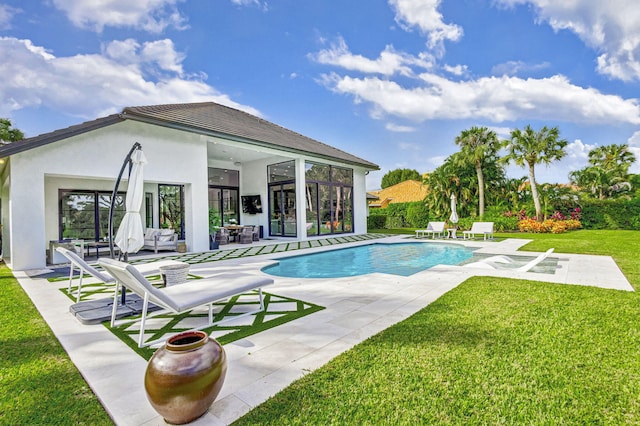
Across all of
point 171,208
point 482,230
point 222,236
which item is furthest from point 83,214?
point 482,230

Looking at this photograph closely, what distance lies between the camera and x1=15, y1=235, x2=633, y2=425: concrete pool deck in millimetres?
2389

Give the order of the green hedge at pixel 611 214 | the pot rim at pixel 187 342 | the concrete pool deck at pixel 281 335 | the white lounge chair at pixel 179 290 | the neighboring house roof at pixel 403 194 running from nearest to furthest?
the pot rim at pixel 187 342
the concrete pool deck at pixel 281 335
the white lounge chair at pixel 179 290
the green hedge at pixel 611 214
the neighboring house roof at pixel 403 194

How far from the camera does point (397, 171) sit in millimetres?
61031

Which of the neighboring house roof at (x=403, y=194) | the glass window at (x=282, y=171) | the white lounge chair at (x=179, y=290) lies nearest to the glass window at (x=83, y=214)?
the glass window at (x=282, y=171)

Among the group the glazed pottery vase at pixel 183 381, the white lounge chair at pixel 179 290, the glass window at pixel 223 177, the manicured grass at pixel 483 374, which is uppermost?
the glass window at pixel 223 177

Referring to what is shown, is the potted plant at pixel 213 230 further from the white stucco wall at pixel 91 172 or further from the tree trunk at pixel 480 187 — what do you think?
the tree trunk at pixel 480 187

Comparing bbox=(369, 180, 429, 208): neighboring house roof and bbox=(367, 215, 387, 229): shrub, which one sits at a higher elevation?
bbox=(369, 180, 429, 208): neighboring house roof

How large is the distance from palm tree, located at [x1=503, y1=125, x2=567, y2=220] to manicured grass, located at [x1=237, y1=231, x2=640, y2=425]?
1738 cm

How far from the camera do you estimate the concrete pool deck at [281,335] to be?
239cm

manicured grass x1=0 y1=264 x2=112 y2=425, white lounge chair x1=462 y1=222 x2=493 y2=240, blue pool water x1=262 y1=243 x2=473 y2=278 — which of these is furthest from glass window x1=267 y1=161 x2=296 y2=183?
manicured grass x1=0 y1=264 x2=112 y2=425

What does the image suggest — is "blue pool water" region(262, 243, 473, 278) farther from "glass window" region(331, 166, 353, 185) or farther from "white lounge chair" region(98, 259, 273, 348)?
"glass window" region(331, 166, 353, 185)

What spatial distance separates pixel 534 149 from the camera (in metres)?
18.7

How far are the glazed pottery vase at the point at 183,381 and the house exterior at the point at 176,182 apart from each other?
8.56 metres

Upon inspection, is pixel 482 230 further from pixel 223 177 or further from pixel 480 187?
pixel 223 177
